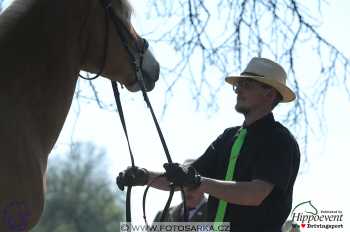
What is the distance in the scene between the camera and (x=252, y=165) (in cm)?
447

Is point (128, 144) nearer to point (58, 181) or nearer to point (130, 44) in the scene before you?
point (130, 44)

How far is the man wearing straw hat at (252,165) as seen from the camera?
425 centimetres

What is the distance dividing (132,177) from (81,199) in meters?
30.6

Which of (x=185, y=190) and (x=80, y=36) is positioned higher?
(x=80, y=36)

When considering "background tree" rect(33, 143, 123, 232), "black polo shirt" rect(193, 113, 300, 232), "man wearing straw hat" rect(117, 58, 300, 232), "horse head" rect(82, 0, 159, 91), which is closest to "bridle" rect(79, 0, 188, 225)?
"horse head" rect(82, 0, 159, 91)

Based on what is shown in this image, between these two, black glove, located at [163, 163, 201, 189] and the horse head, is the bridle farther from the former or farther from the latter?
black glove, located at [163, 163, 201, 189]

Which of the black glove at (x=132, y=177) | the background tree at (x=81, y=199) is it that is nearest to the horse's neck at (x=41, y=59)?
the black glove at (x=132, y=177)

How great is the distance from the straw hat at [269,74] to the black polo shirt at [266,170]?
0.68ft

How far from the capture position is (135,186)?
4352mm

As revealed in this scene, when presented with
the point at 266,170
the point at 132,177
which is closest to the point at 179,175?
the point at 132,177

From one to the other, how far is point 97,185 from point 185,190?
104 ft

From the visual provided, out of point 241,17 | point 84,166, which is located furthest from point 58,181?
point 241,17

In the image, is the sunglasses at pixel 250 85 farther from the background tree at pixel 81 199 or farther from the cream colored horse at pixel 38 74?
the background tree at pixel 81 199

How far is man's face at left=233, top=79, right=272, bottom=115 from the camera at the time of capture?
185 inches
